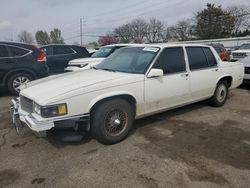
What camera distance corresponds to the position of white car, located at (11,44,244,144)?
137 inches

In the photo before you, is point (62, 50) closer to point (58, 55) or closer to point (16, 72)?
point (58, 55)

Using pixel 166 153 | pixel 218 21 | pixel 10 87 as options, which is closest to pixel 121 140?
pixel 166 153

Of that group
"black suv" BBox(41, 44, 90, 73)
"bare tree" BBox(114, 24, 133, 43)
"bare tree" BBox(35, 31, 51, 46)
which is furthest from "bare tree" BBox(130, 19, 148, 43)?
"black suv" BBox(41, 44, 90, 73)

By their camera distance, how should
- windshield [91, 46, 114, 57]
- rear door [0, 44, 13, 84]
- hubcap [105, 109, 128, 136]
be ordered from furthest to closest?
windshield [91, 46, 114, 57] < rear door [0, 44, 13, 84] < hubcap [105, 109, 128, 136]

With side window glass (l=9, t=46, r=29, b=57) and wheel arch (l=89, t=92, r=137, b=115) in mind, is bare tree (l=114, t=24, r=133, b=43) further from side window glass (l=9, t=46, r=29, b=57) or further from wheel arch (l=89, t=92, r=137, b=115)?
wheel arch (l=89, t=92, r=137, b=115)

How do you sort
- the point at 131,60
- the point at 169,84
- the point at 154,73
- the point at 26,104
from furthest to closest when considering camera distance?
the point at 131,60
the point at 169,84
the point at 154,73
the point at 26,104

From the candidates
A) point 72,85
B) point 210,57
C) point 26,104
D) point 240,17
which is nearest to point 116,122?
point 72,85

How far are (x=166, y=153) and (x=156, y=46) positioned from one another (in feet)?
7.01

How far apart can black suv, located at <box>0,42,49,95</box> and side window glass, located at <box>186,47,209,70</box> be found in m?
4.94

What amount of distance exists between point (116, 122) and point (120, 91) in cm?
51

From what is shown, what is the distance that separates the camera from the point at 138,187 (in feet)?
9.27

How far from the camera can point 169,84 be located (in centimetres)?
459

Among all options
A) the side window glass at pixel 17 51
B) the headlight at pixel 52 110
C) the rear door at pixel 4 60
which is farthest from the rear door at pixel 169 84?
the rear door at pixel 4 60

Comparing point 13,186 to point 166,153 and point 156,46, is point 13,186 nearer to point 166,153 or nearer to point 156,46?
point 166,153
